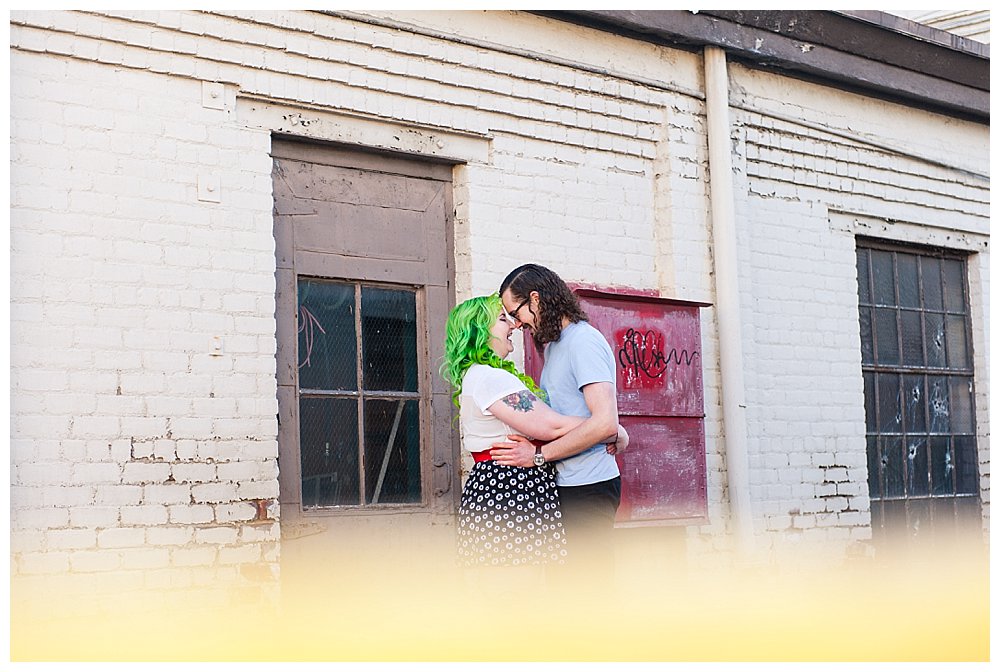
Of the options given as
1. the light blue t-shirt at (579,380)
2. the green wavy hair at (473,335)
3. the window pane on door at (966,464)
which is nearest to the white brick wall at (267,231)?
the window pane on door at (966,464)

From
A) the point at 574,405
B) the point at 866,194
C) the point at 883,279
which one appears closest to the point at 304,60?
the point at 574,405

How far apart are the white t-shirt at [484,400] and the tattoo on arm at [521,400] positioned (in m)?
0.01

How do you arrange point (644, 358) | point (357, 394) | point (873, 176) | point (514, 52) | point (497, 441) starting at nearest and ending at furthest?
Answer: point (497, 441) < point (357, 394) < point (514, 52) < point (644, 358) < point (873, 176)

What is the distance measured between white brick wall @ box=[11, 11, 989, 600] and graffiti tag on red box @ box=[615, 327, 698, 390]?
35 cm

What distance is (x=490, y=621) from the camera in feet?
16.1

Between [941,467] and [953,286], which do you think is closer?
[941,467]

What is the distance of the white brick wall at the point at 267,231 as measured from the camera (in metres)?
5.59

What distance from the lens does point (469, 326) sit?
5.05 meters

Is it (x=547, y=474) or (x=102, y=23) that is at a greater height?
(x=102, y=23)

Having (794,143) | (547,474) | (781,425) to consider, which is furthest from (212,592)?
(794,143)

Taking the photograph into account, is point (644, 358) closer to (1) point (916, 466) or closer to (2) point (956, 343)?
(1) point (916, 466)

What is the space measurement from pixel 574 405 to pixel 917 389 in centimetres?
454

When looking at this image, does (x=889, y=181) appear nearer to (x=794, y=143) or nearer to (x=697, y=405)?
(x=794, y=143)

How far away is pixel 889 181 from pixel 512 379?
4708 millimetres
